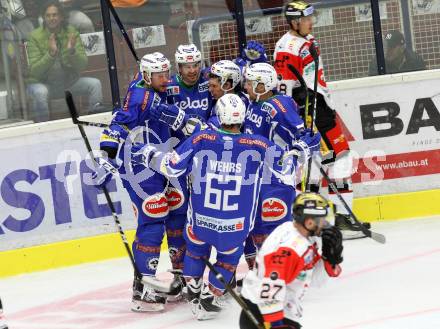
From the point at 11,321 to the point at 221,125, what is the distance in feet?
6.25

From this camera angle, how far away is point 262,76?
22.8 feet

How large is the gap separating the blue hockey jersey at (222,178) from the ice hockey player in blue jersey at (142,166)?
486 mm

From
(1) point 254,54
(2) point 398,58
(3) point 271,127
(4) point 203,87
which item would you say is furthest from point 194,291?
(2) point 398,58

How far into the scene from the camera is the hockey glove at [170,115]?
6891 mm

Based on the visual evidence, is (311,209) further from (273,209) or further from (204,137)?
(273,209)

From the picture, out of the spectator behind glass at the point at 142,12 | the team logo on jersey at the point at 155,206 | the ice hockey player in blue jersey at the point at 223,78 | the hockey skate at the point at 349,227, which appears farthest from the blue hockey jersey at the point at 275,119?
the spectator behind glass at the point at 142,12

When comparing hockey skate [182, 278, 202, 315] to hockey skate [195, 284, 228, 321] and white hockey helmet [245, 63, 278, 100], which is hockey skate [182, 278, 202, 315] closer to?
hockey skate [195, 284, 228, 321]

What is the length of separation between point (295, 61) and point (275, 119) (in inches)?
43.7

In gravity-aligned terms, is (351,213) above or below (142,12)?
below

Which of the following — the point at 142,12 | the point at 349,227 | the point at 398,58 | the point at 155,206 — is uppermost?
the point at 142,12

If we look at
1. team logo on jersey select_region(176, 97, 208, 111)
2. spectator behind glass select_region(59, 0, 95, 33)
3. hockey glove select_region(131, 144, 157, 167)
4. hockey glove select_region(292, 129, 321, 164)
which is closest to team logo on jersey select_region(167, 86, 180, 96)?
team logo on jersey select_region(176, 97, 208, 111)

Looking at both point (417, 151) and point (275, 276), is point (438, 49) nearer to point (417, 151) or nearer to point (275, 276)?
point (417, 151)

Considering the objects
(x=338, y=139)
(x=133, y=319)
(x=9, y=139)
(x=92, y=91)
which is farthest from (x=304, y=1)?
(x=133, y=319)

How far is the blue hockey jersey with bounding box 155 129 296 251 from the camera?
244 inches
